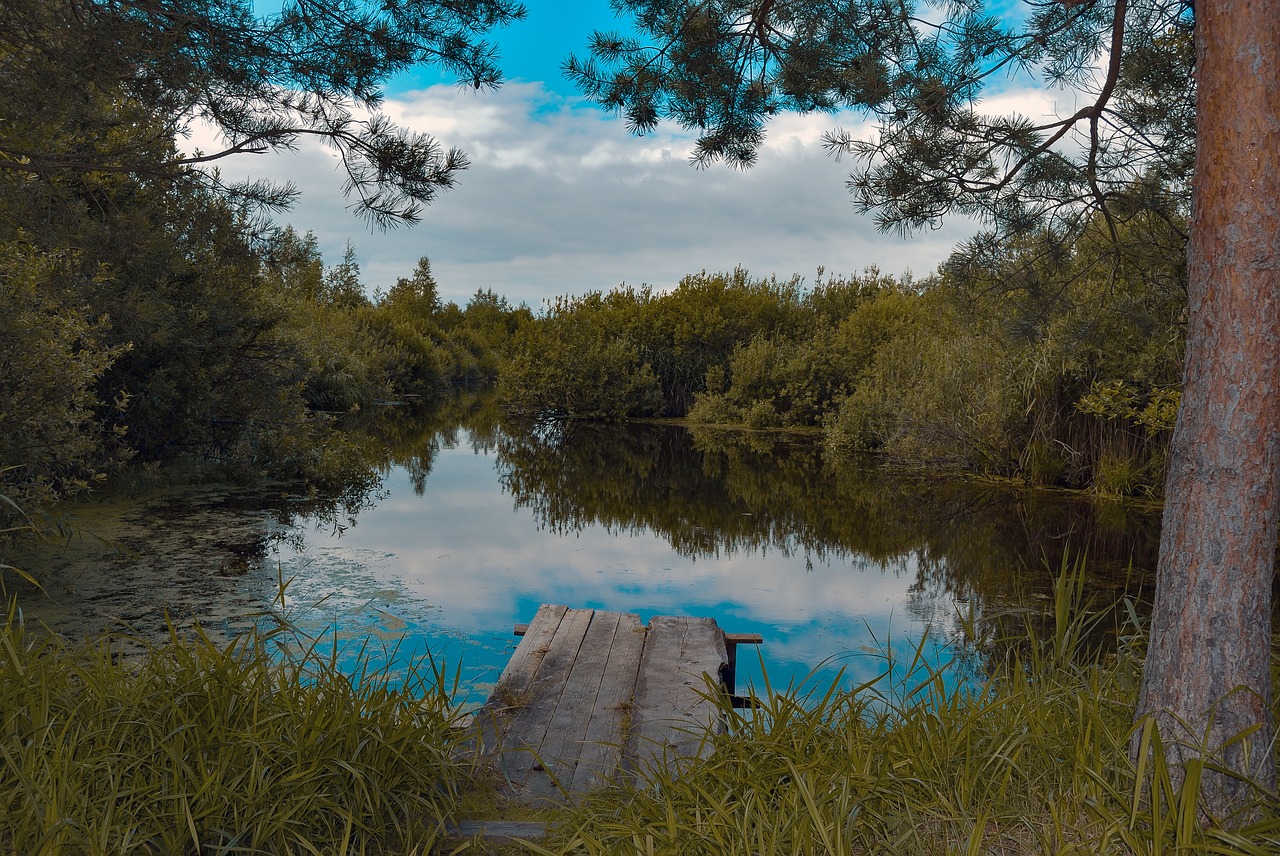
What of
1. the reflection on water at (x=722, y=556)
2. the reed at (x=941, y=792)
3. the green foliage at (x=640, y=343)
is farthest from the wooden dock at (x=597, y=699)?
the green foliage at (x=640, y=343)

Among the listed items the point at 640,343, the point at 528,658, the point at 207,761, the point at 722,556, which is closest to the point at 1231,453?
the point at 207,761

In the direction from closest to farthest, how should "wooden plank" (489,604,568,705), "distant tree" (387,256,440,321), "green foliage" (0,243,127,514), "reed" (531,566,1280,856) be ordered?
1. "reed" (531,566,1280,856)
2. "wooden plank" (489,604,568,705)
3. "green foliage" (0,243,127,514)
4. "distant tree" (387,256,440,321)

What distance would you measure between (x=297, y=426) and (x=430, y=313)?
45.1 metres

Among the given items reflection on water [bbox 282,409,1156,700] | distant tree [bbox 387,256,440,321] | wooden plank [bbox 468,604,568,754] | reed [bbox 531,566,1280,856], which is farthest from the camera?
distant tree [bbox 387,256,440,321]

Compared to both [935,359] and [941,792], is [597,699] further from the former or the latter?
[935,359]

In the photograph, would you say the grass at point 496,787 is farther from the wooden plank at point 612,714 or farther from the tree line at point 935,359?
the tree line at point 935,359

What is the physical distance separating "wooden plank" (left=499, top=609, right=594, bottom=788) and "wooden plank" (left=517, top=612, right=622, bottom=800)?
27 mm

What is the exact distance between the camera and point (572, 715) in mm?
3945

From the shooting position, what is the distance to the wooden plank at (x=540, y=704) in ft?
11.2

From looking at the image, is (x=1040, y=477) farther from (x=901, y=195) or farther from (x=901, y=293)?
(x=901, y=293)

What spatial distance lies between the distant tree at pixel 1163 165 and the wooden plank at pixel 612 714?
1.85 metres

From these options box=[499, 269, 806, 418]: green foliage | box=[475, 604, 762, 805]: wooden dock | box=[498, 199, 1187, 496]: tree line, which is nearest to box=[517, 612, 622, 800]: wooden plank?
box=[475, 604, 762, 805]: wooden dock

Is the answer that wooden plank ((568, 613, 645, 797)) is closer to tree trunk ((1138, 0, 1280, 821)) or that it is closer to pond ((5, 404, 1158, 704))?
pond ((5, 404, 1158, 704))

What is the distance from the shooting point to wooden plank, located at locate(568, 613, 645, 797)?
3346 millimetres
